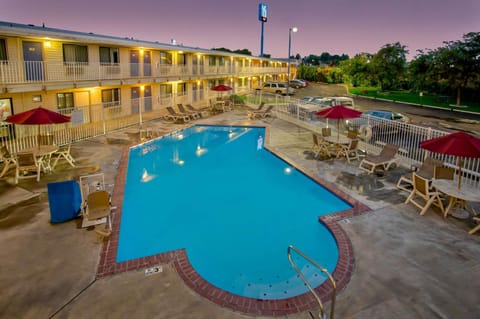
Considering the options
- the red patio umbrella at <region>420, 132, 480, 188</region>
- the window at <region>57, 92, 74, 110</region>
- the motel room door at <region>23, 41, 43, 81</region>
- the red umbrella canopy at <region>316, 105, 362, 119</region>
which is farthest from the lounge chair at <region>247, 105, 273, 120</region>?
the red patio umbrella at <region>420, 132, 480, 188</region>

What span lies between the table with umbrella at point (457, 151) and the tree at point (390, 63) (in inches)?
1824

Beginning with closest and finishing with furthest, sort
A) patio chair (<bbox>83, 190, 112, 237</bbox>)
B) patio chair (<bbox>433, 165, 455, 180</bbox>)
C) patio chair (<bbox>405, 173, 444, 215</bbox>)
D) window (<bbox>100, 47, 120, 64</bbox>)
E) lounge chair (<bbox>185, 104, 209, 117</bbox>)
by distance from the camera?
patio chair (<bbox>83, 190, 112, 237</bbox>)
patio chair (<bbox>405, 173, 444, 215</bbox>)
patio chair (<bbox>433, 165, 455, 180</bbox>)
window (<bbox>100, 47, 120, 64</bbox>)
lounge chair (<bbox>185, 104, 209, 117</bbox>)

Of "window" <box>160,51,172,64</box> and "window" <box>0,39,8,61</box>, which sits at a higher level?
"window" <box>160,51,172,64</box>

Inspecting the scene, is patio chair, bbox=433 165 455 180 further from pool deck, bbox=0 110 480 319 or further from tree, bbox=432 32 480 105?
tree, bbox=432 32 480 105

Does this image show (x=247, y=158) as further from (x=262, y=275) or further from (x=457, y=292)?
(x=457, y=292)

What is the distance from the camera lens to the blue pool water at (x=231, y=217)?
6730 millimetres

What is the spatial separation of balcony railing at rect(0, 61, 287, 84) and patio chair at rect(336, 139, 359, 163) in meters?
14.6

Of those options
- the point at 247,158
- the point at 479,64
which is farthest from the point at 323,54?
the point at 247,158

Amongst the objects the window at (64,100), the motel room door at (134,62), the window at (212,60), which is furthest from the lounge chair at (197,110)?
the window at (212,60)

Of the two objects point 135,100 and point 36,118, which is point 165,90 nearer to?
point 135,100

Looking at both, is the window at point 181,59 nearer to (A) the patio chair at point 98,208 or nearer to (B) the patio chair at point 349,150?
(B) the patio chair at point 349,150

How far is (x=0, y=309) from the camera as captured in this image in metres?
5.03

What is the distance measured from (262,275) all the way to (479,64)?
137 feet

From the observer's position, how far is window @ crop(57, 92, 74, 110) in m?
18.9
